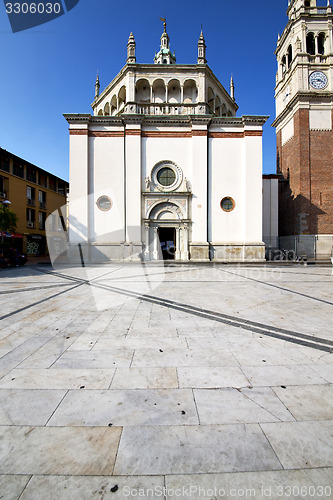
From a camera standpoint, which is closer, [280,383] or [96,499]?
[96,499]

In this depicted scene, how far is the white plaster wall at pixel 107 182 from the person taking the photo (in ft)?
70.7

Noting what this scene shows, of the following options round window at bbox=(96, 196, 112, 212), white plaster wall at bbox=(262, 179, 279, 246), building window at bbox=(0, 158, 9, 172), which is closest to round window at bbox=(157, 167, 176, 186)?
round window at bbox=(96, 196, 112, 212)

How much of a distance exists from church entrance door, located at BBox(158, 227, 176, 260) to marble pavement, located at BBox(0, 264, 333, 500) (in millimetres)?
18375

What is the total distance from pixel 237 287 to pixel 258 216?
14104mm

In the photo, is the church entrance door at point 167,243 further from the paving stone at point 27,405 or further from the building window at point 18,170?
the paving stone at point 27,405

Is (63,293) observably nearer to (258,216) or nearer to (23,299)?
(23,299)

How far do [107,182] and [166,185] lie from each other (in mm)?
5314

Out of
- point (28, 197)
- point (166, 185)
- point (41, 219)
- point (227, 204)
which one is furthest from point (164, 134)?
point (41, 219)

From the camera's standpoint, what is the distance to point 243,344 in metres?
4.03

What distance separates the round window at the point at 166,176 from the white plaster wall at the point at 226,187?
3.46 meters

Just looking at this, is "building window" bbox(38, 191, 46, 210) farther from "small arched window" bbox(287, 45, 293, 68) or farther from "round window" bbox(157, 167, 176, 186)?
"small arched window" bbox(287, 45, 293, 68)

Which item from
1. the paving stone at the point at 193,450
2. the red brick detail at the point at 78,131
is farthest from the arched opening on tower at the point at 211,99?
the paving stone at the point at 193,450

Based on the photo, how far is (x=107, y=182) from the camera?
71.3ft

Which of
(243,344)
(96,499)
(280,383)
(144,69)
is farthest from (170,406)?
(144,69)
